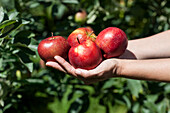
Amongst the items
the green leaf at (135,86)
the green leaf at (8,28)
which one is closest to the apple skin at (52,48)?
the green leaf at (8,28)

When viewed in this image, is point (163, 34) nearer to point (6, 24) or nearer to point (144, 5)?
point (144, 5)

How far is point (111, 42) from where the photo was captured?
4.51 feet

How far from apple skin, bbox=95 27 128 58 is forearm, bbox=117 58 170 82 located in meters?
0.11

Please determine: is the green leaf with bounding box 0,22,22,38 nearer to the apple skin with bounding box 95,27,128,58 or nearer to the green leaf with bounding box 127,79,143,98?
the apple skin with bounding box 95,27,128,58

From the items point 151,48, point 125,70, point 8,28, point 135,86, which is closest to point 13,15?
point 8,28

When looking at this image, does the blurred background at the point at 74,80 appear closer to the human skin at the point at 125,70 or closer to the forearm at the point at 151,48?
the forearm at the point at 151,48

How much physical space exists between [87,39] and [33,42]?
319mm

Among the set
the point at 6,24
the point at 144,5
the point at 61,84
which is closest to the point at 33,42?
the point at 6,24

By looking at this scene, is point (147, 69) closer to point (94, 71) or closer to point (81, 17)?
point (94, 71)

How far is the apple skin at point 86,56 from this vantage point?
1.30 metres

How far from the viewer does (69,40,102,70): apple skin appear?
130cm

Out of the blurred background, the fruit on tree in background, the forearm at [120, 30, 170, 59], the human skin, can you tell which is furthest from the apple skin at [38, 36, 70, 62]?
the fruit on tree in background

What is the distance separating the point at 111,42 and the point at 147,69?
24 centimetres

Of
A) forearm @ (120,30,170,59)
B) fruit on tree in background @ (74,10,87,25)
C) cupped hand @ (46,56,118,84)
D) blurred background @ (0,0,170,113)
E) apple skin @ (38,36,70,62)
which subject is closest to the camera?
cupped hand @ (46,56,118,84)
